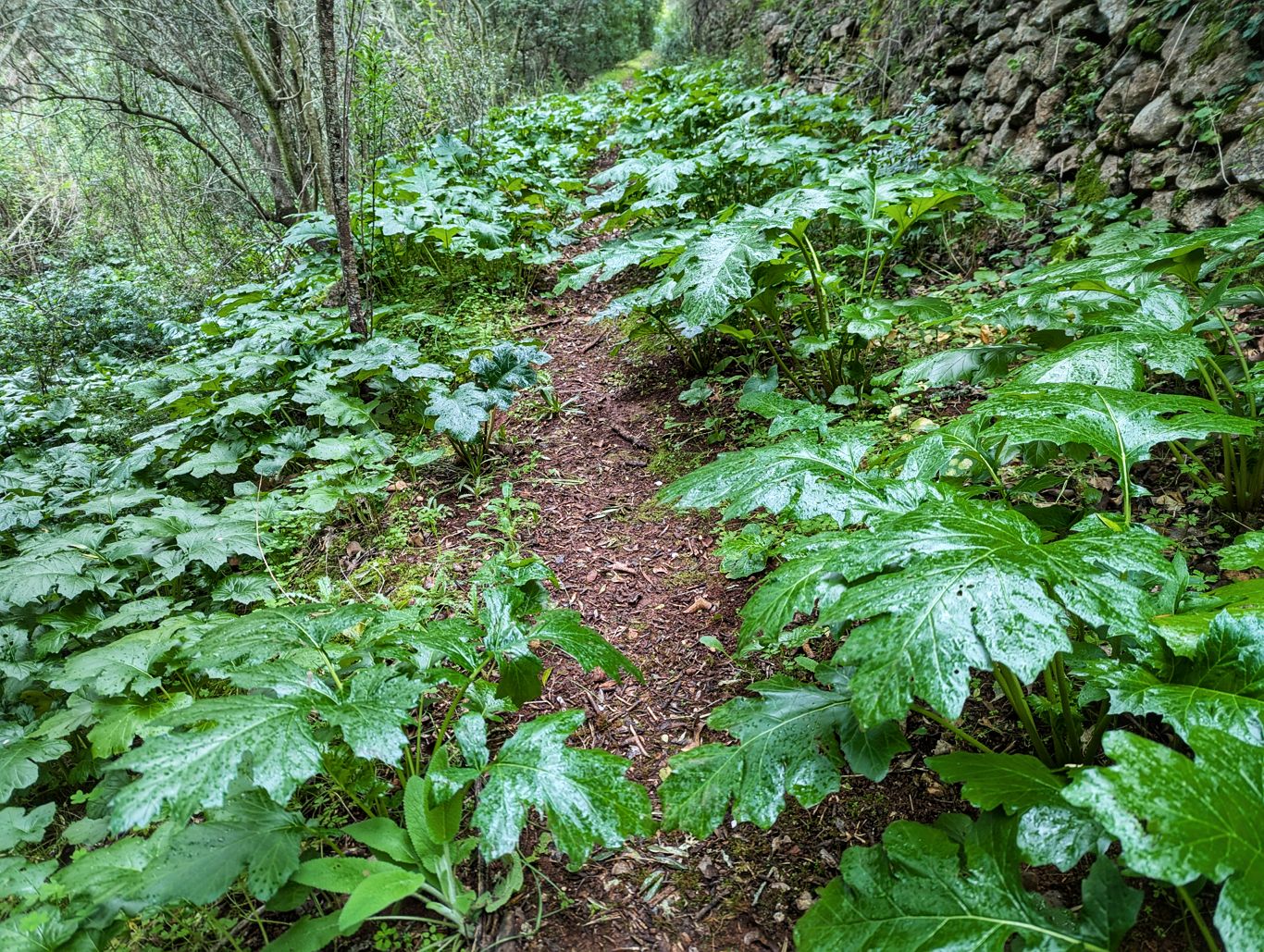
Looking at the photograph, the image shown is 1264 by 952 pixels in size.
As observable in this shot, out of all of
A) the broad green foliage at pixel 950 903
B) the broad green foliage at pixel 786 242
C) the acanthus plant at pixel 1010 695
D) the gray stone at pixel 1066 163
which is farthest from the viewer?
the gray stone at pixel 1066 163

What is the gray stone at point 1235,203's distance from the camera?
261cm

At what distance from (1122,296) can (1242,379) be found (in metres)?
0.46

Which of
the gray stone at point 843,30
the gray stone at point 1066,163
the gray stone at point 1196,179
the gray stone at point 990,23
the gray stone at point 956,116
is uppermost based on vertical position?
the gray stone at point 843,30

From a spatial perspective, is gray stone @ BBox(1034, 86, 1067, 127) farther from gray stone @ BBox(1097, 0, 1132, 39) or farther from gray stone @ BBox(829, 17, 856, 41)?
gray stone @ BBox(829, 17, 856, 41)

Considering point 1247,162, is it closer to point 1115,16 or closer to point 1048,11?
point 1115,16

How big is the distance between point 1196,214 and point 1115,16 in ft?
5.03

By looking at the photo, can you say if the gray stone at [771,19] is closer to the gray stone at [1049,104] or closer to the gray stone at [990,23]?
the gray stone at [990,23]

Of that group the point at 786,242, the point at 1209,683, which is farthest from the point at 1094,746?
the point at 786,242

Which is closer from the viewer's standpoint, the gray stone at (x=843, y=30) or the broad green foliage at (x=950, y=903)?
the broad green foliage at (x=950, y=903)

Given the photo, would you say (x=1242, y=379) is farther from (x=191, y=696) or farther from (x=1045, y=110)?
(x=191, y=696)

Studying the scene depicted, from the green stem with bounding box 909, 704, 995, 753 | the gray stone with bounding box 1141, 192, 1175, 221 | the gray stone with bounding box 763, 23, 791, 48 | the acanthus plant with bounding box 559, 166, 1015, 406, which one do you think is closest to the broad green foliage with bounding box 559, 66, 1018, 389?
the acanthus plant with bounding box 559, 166, 1015, 406

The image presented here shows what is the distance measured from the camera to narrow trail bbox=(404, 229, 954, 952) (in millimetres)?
1398

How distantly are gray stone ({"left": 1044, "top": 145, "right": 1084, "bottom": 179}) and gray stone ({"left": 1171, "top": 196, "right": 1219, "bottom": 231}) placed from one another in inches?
30.9

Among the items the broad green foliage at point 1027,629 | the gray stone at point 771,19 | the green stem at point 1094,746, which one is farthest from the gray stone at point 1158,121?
the gray stone at point 771,19
